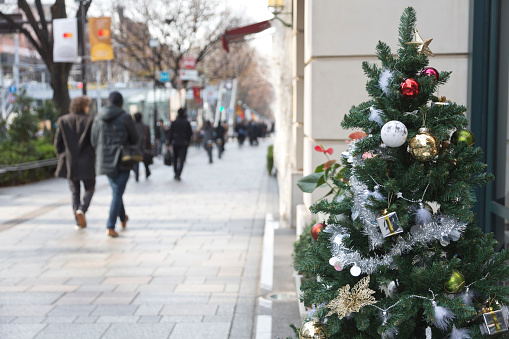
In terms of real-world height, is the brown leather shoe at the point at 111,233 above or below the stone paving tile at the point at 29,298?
above

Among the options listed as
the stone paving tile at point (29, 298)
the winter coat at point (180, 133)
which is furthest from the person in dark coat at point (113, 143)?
the winter coat at point (180, 133)

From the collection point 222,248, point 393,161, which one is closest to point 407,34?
point 393,161

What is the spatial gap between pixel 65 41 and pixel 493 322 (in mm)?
18012

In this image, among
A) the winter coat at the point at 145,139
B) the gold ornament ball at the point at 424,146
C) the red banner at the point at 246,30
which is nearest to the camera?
the gold ornament ball at the point at 424,146

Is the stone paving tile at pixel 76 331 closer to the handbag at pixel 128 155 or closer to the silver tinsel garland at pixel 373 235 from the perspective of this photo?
the silver tinsel garland at pixel 373 235

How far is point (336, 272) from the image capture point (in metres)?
2.81

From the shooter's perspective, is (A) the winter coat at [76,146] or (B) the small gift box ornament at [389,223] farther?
(A) the winter coat at [76,146]

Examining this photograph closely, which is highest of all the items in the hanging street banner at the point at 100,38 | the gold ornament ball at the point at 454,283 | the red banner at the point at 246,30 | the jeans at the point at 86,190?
the hanging street banner at the point at 100,38

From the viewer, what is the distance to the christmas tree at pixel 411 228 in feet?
8.41

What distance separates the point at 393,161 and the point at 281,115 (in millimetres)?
7791

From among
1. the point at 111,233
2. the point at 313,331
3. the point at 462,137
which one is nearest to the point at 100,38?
the point at 111,233

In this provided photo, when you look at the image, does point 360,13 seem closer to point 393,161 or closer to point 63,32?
point 393,161

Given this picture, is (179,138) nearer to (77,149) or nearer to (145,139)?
(145,139)

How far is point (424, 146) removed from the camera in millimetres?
2529
